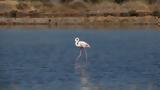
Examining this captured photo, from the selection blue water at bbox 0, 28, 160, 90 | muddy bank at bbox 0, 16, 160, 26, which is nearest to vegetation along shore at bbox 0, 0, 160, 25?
muddy bank at bbox 0, 16, 160, 26

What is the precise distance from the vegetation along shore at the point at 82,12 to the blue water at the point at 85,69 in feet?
47.1

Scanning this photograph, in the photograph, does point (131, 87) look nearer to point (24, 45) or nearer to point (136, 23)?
point (24, 45)

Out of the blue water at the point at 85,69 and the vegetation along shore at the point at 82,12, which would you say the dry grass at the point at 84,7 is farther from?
the blue water at the point at 85,69

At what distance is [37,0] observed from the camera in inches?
1972

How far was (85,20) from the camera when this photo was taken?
41844mm

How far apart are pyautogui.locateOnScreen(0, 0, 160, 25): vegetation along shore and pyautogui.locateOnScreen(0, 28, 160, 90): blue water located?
Answer: 14371 millimetres

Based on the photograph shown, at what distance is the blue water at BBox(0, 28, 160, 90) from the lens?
1362 centimetres

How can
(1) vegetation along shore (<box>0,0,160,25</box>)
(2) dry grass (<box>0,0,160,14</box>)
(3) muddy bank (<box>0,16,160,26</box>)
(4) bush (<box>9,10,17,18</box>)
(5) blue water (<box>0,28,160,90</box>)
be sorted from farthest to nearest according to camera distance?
(4) bush (<box>9,10,17,18</box>)
(2) dry grass (<box>0,0,160,14</box>)
(1) vegetation along shore (<box>0,0,160,25</box>)
(3) muddy bank (<box>0,16,160,26</box>)
(5) blue water (<box>0,28,160,90</box>)

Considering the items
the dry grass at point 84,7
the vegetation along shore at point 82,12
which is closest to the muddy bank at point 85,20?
the vegetation along shore at point 82,12

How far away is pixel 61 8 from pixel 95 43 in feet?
54.9

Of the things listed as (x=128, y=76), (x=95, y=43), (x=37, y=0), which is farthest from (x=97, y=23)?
(x=128, y=76)

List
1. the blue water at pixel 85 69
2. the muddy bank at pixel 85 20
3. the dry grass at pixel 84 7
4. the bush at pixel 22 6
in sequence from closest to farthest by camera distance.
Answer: the blue water at pixel 85 69 < the muddy bank at pixel 85 20 < the dry grass at pixel 84 7 < the bush at pixel 22 6

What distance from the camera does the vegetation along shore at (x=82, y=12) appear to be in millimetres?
41312

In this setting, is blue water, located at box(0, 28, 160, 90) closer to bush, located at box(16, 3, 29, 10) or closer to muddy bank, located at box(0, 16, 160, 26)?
muddy bank, located at box(0, 16, 160, 26)
